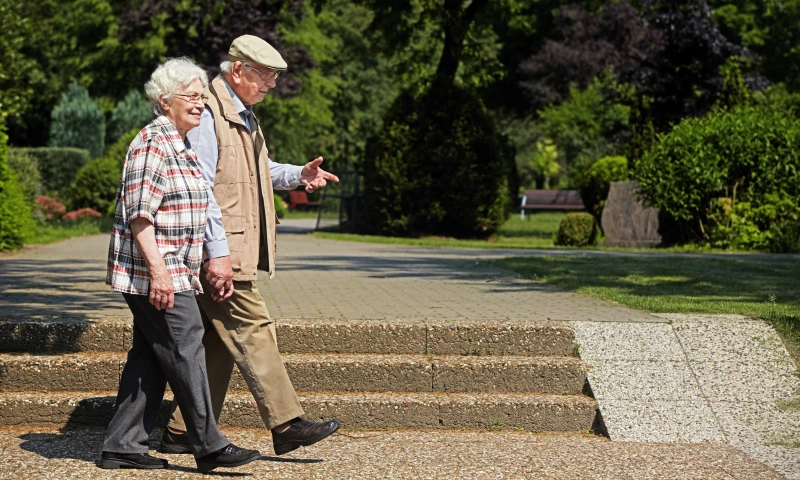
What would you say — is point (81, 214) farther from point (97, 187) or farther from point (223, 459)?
point (223, 459)

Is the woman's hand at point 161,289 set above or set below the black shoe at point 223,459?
above

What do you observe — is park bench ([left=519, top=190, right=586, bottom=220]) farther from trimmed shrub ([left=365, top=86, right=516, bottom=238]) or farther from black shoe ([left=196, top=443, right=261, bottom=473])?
black shoe ([left=196, top=443, right=261, bottom=473])

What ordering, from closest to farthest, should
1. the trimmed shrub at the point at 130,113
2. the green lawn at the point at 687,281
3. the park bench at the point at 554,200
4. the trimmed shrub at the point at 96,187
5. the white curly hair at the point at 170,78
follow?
the white curly hair at the point at 170,78 → the green lawn at the point at 687,281 → the trimmed shrub at the point at 96,187 → the park bench at the point at 554,200 → the trimmed shrub at the point at 130,113

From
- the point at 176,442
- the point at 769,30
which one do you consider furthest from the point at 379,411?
the point at 769,30

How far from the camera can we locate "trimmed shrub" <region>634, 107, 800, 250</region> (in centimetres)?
1758

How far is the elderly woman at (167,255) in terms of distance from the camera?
4902 mm

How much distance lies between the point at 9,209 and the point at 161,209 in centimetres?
1042

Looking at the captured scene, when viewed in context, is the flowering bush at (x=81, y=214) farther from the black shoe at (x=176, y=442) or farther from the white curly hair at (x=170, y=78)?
the white curly hair at (x=170, y=78)

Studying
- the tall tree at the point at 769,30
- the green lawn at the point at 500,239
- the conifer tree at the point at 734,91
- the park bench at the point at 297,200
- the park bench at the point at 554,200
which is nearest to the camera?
the green lawn at the point at 500,239

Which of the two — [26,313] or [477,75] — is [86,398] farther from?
[477,75]

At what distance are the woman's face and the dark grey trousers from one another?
0.78 m

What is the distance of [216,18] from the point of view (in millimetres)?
37906

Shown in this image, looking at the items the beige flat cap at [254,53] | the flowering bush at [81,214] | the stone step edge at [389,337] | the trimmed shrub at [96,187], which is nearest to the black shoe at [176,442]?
the stone step edge at [389,337]

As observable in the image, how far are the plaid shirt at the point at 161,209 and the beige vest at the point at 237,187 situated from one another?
26 cm
